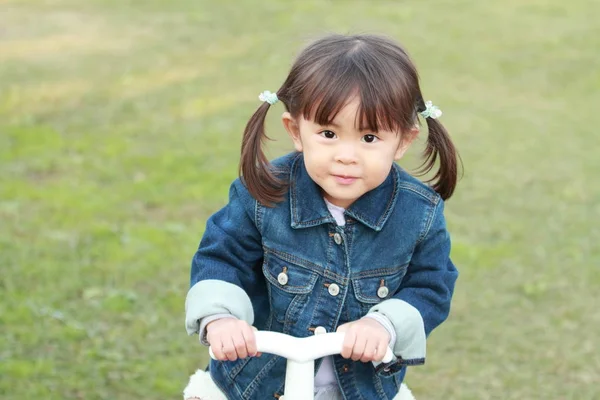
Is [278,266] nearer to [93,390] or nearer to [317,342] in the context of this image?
[317,342]

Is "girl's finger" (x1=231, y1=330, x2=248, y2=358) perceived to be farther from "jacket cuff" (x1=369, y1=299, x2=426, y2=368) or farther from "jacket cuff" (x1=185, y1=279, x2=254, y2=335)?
"jacket cuff" (x1=369, y1=299, x2=426, y2=368)

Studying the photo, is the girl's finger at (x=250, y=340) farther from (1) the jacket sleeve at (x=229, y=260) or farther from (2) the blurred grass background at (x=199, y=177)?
(2) the blurred grass background at (x=199, y=177)

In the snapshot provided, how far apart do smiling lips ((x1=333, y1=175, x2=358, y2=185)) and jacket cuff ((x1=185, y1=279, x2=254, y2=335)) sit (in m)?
0.37

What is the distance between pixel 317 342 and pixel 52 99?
18.4 ft

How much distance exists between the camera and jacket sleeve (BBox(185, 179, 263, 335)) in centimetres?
248

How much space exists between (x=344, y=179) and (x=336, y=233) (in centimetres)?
21

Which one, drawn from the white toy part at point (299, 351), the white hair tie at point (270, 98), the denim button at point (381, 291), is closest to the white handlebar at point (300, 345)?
the white toy part at point (299, 351)

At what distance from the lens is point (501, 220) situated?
18.9 ft

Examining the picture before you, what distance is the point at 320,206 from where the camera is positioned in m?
2.59

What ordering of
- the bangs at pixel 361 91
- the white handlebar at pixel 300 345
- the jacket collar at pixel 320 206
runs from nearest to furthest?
the white handlebar at pixel 300 345 < the bangs at pixel 361 91 < the jacket collar at pixel 320 206

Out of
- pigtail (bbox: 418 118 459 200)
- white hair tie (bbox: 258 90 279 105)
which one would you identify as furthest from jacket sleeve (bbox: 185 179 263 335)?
pigtail (bbox: 418 118 459 200)

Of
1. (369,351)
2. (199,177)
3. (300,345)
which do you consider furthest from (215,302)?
(199,177)

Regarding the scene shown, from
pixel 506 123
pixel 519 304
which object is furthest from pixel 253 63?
pixel 519 304

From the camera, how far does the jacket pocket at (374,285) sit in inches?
103
